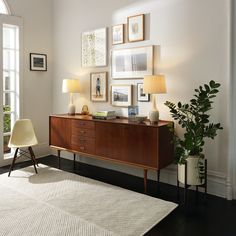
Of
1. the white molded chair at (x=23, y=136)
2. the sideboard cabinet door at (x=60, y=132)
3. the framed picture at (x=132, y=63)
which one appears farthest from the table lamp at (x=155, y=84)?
the white molded chair at (x=23, y=136)

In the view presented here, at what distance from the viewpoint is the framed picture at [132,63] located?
3697mm

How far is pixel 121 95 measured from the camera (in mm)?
4043

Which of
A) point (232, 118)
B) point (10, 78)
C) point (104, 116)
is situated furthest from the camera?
point (10, 78)

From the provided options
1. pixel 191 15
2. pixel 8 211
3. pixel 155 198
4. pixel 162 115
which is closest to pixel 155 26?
pixel 191 15

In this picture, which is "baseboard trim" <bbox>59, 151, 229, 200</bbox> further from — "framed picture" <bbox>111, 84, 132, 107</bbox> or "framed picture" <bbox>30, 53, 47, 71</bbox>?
"framed picture" <bbox>30, 53, 47, 71</bbox>

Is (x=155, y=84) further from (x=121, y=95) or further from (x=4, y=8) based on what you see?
(x=4, y=8)

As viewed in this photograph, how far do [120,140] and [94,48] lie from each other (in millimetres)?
1727

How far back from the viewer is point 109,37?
416cm

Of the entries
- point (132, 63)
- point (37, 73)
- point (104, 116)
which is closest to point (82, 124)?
point (104, 116)

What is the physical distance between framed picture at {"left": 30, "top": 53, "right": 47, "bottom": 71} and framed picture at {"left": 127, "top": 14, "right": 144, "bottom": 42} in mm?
1870

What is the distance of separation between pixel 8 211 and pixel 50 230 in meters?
0.64

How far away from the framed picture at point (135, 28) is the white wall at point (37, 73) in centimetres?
188

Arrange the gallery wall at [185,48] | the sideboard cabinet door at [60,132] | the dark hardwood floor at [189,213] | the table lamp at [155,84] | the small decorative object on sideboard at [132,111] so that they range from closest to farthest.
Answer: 1. the dark hardwood floor at [189,213]
2. the gallery wall at [185,48]
3. the table lamp at [155,84]
4. the small decorative object on sideboard at [132,111]
5. the sideboard cabinet door at [60,132]

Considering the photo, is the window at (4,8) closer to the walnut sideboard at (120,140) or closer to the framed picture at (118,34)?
the framed picture at (118,34)
